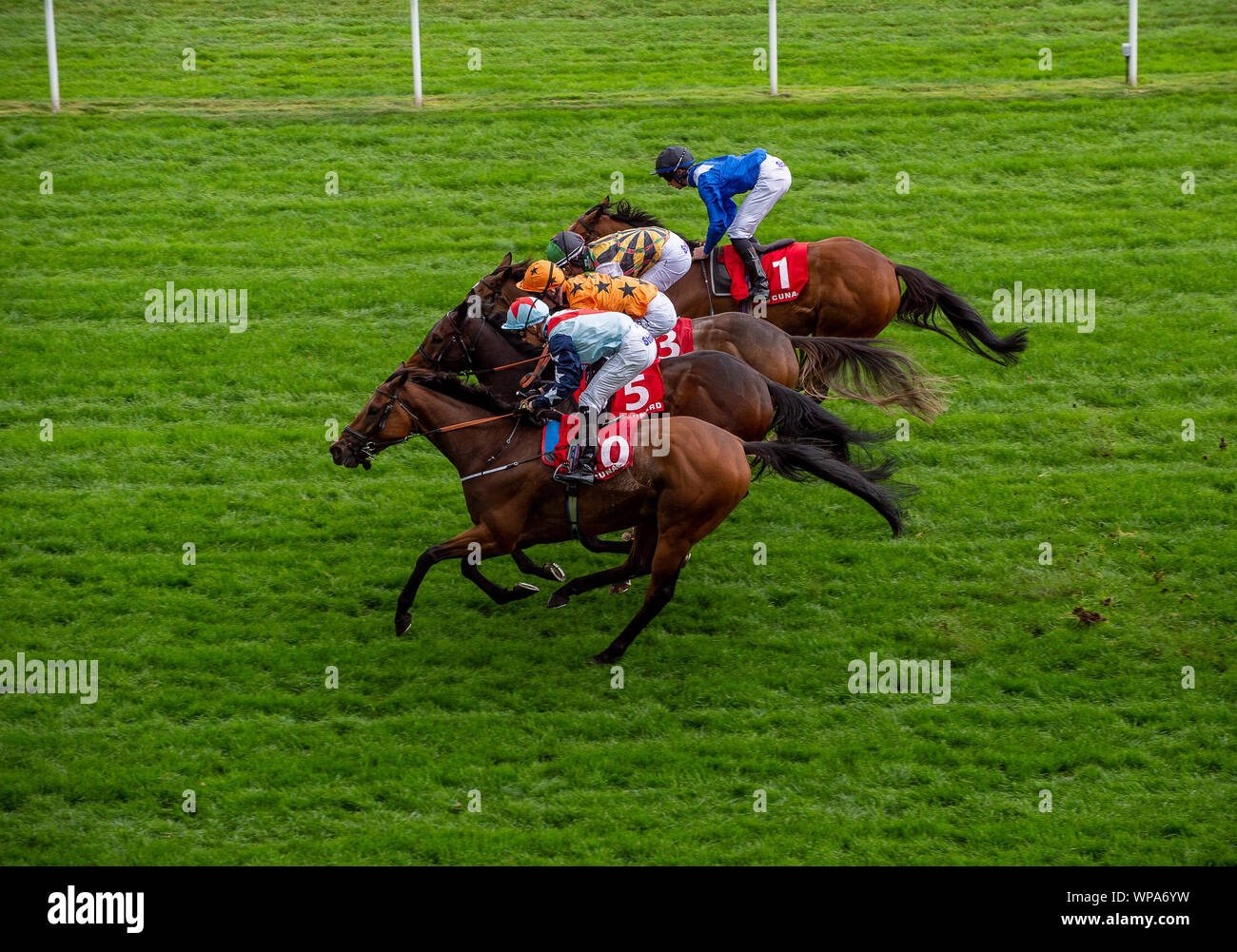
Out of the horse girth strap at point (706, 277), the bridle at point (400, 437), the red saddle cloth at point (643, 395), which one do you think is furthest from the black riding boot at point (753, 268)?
the bridle at point (400, 437)

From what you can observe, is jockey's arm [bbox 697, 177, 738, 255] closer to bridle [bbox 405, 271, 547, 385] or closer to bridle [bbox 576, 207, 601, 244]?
bridle [bbox 576, 207, 601, 244]

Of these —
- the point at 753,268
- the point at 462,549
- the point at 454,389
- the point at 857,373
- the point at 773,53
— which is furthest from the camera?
the point at 773,53

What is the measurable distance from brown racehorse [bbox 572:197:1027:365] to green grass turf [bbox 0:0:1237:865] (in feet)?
3.24

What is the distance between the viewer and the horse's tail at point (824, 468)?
7570 mm

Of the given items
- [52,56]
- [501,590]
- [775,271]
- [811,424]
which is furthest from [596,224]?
[52,56]

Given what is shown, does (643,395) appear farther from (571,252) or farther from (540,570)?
(571,252)

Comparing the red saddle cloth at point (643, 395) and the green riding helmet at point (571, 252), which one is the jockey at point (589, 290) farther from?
the green riding helmet at point (571, 252)

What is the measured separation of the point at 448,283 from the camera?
12.1m

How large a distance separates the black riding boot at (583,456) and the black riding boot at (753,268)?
2.69 metres

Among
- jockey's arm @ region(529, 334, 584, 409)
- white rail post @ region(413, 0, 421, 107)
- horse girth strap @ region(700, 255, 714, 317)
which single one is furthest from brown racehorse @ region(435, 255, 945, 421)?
white rail post @ region(413, 0, 421, 107)

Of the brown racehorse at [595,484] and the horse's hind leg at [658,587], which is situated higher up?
the brown racehorse at [595,484]

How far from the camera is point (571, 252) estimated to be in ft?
29.3

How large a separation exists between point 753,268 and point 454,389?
9.38 ft

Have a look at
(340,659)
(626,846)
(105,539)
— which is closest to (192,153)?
(105,539)
